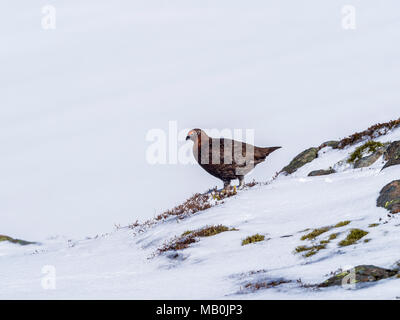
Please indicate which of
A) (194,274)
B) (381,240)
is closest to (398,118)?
(381,240)

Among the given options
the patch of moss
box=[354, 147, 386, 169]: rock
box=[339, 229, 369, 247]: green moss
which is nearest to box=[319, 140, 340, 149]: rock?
box=[354, 147, 386, 169]: rock

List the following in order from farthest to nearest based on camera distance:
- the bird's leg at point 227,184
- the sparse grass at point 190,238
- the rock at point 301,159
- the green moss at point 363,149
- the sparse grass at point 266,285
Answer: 1. the rock at point 301,159
2. the bird's leg at point 227,184
3. the green moss at point 363,149
4. the sparse grass at point 190,238
5. the sparse grass at point 266,285

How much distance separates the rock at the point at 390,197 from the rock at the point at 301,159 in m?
6.90

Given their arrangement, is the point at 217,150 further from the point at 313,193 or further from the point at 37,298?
the point at 37,298

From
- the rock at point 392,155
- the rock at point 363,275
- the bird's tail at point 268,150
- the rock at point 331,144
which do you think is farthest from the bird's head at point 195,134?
the rock at point 363,275

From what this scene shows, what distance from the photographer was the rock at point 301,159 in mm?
19906

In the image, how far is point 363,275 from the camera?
28.2ft

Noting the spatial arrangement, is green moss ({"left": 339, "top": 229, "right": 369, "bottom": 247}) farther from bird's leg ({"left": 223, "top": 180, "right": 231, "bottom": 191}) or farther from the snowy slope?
bird's leg ({"left": 223, "top": 180, "right": 231, "bottom": 191})

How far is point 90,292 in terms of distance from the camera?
10914mm

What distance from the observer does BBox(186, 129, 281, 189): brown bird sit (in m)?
17.8

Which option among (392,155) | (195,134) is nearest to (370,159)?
(392,155)

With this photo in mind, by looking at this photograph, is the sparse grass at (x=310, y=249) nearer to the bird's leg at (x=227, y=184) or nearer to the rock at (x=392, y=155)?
the rock at (x=392, y=155)

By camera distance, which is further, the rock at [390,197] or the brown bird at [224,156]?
the brown bird at [224,156]

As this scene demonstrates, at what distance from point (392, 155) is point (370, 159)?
1545mm
